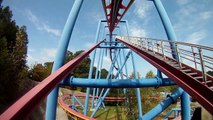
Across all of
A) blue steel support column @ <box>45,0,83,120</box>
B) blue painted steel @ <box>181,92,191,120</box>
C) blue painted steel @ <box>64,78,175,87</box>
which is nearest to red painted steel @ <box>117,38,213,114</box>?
blue painted steel @ <box>64,78,175,87</box>

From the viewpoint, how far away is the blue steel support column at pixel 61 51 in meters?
7.25

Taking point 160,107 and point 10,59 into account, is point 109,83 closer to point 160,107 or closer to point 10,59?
point 160,107

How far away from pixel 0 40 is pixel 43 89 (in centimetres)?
2133

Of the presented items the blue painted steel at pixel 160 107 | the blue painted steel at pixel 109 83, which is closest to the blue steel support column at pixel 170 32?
the blue painted steel at pixel 160 107

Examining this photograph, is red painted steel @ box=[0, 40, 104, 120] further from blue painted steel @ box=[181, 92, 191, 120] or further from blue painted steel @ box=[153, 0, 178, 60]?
blue painted steel @ box=[153, 0, 178, 60]

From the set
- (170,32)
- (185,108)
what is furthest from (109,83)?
(170,32)

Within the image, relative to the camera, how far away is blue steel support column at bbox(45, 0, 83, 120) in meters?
7.25

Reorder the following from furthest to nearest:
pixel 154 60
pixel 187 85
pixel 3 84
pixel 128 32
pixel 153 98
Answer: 1. pixel 153 98
2. pixel 3 84
3. pixel 128 32
4. pixel 154 60
5. pixel 187 85

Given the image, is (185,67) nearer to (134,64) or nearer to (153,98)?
(134,64)

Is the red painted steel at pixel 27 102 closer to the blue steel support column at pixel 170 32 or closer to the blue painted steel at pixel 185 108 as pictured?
the blue steel support column at pixel 170 32

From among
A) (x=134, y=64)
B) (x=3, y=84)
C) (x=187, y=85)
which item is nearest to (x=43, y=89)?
(x=187, y=85)

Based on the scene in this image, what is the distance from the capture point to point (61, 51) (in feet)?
26.2

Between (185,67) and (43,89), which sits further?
(185,67)

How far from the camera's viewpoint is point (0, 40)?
20.9m
